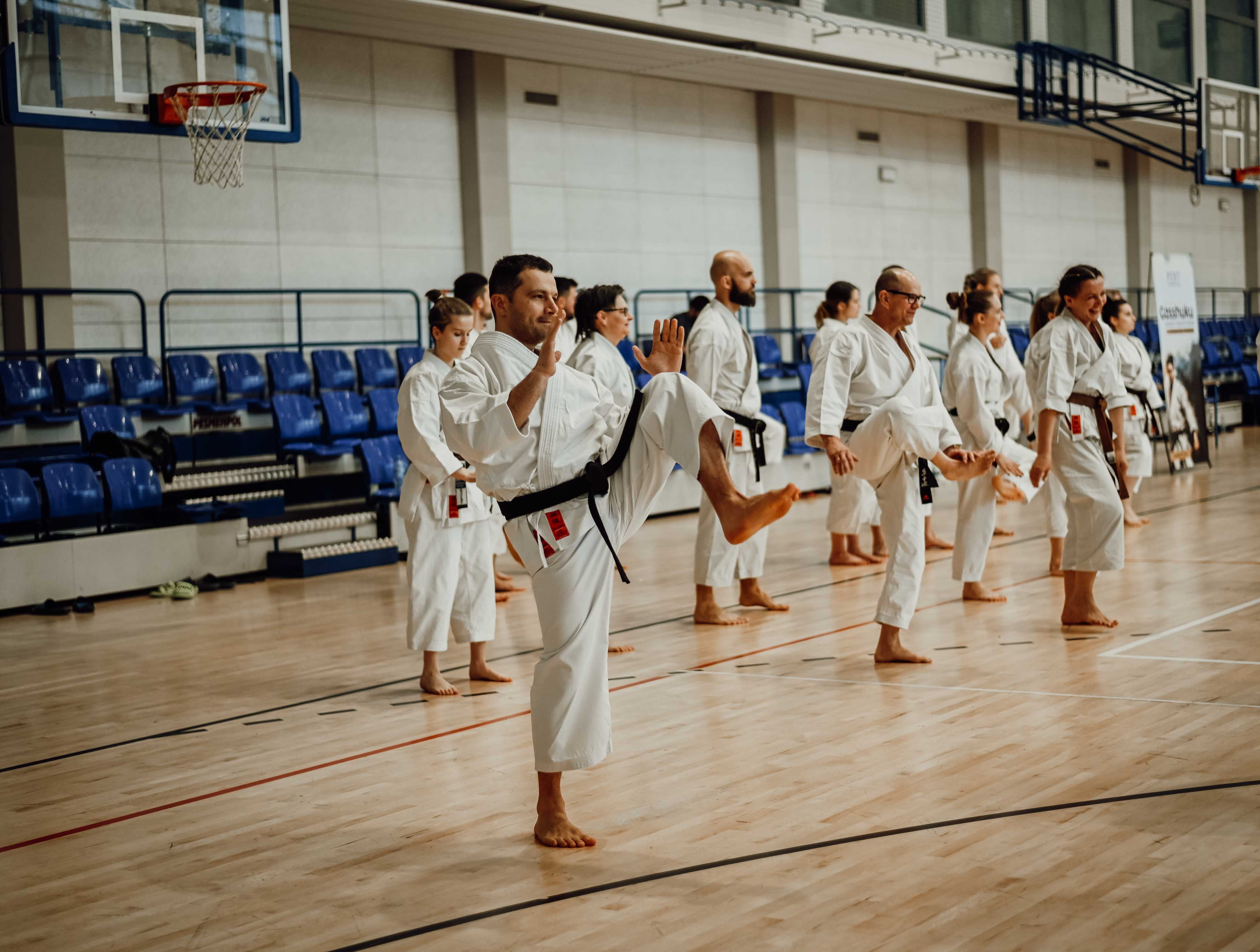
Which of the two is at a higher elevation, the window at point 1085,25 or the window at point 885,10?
the window at point 1085,25

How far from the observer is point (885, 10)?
14.4m

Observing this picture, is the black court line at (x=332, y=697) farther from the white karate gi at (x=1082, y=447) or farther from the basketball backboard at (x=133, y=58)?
the basketball backboard at (x=133, y=58)

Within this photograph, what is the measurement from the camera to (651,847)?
11.4ft

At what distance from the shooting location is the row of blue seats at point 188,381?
362 inches

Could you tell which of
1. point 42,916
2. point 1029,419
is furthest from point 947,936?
point 1029,419

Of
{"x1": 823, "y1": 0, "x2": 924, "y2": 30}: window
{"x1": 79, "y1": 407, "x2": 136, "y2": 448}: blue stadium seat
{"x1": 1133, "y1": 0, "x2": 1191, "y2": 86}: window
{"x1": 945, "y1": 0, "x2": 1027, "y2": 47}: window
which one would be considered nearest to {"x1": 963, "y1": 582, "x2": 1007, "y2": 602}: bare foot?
{"x1": 79, "y1": 407, "x2": 136, "y2": 448}: blue stadium seat

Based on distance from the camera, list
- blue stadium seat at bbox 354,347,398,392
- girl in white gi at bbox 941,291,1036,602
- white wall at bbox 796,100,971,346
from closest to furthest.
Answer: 1. girl in white gi at bbox 941,291,1036,602
2. blue stadium seat at bbox 354,347,398,392
3. white wall at bbox 796,100,971,346

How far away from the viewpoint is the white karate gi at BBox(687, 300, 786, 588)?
6.68m

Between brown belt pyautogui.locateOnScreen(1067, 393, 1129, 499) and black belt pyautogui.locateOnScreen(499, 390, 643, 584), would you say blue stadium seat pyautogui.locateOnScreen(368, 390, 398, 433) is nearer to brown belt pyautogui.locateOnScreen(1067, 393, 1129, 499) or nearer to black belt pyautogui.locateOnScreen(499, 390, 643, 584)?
brown belt pyautogui.locateOnScreen(1067, 393, 1129, 499)

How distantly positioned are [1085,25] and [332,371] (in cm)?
1158

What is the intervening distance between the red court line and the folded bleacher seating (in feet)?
18.2

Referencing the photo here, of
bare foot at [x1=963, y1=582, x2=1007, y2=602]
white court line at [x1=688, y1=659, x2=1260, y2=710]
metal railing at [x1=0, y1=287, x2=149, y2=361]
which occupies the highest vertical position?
metal railing at [x1=0, y1=287, x2=149, y2=361]

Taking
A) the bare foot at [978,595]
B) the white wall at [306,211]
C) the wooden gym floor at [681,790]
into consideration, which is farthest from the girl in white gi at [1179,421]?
the white wall at [306,211]

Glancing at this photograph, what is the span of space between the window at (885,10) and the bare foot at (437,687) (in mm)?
10193
